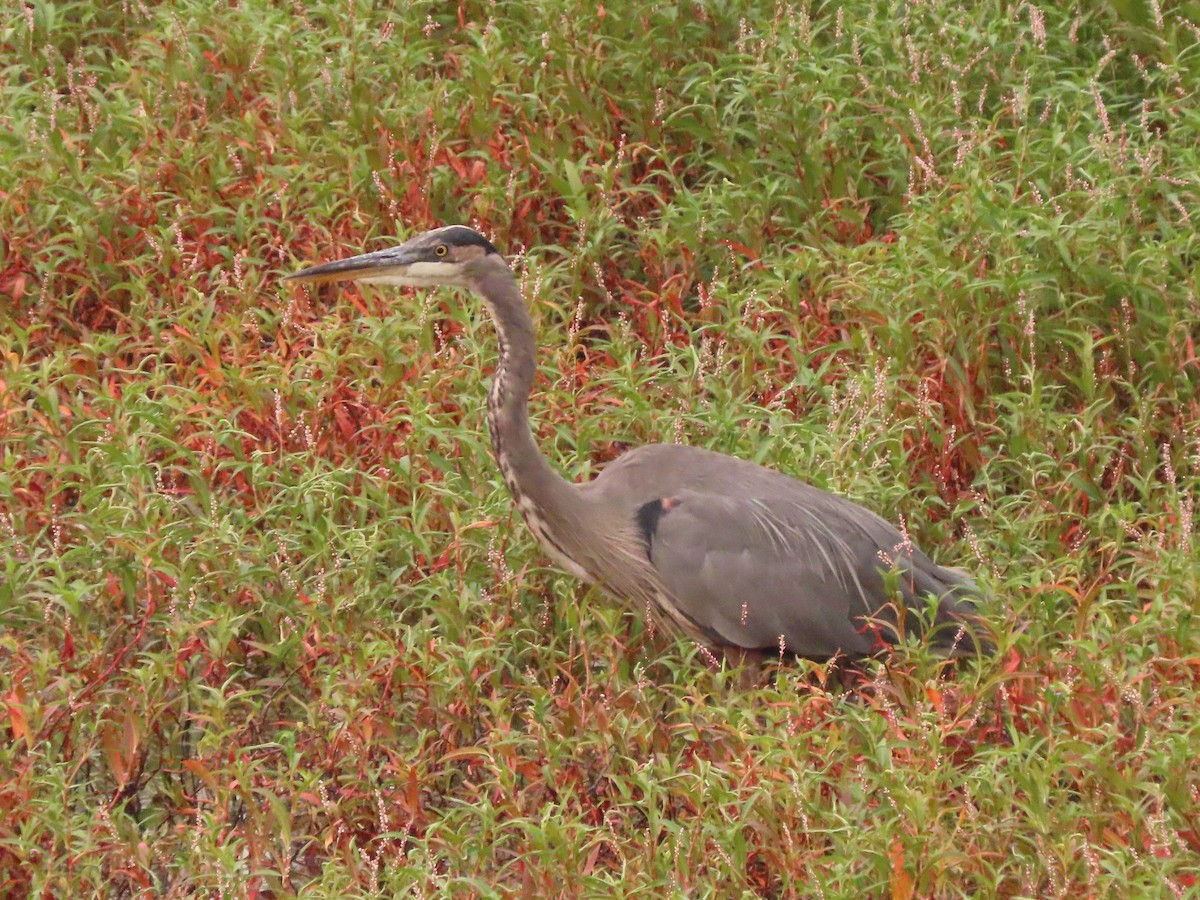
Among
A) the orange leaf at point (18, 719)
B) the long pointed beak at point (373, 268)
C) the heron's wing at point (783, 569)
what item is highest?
the long pointed beak at point (373, 268)

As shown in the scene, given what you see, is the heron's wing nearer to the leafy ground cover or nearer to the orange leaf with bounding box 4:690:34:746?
the leafy ground cover

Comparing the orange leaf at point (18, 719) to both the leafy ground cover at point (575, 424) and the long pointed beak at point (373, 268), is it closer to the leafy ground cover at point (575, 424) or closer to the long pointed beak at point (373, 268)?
the leafy ground cover at point (575, 424)

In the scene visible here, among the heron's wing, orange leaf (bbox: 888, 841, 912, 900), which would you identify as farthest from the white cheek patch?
orange leaf (bbox: 888, 841, 912, 900)

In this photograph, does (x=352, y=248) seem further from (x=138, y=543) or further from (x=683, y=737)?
(x=683, y=737)

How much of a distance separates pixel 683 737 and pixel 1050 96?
11.0 feet

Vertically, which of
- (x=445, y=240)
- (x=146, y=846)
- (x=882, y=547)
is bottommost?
(x=146, y=846)

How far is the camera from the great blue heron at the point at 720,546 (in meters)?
5.60

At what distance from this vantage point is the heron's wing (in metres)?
5.59

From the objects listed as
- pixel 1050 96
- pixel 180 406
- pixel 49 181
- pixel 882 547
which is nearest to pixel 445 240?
pixel 180 406

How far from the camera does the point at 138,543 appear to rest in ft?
18.2

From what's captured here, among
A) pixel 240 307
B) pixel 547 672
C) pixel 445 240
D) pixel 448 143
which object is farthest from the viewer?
pixel 448 143

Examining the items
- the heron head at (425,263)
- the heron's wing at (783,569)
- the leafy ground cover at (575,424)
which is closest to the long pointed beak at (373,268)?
the heron head at (425,263)

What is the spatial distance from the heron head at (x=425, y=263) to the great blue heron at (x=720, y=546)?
0.03m

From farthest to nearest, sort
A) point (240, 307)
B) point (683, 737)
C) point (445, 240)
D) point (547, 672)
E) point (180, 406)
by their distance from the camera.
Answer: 1. point (240, 307)
2. point (180, 406)
3. point (445, 240)
4. point (547, 672)
5. point (683, 737)
